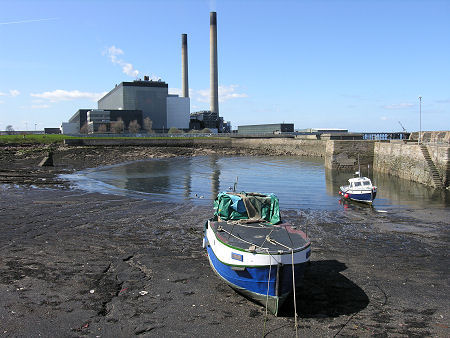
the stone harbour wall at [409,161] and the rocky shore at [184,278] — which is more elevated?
the stone harbour wall at [409,161]

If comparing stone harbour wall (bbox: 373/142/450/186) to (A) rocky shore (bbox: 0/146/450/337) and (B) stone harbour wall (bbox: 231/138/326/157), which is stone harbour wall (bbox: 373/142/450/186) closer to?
(A) rocky shore (bbox: 0/146/450/337)

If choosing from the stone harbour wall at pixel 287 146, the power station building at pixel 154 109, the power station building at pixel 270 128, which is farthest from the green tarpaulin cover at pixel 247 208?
the power station building at pixel 270 128

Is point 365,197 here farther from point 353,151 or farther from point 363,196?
point 353,151

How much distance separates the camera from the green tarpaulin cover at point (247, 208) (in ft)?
42.3

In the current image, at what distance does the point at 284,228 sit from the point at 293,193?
58.8 feet

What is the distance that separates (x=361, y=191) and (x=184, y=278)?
657 inches

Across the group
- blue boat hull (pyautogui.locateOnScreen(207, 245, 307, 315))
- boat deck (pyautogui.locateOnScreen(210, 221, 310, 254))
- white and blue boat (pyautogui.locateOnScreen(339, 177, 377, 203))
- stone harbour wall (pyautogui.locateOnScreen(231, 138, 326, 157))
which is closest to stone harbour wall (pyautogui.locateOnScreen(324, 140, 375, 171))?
white and blue boat (pyautogui.locateOnScreen(339, 177, 377, 203))

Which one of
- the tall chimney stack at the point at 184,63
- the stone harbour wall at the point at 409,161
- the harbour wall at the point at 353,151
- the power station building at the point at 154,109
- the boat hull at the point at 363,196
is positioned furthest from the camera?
the tall chimney stack at the point at 184,63

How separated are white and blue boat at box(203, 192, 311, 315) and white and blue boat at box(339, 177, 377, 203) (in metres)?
14.2

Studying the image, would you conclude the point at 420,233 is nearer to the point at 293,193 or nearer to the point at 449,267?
the point at 449,267

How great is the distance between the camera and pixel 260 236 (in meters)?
11.0

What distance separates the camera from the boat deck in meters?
9.97

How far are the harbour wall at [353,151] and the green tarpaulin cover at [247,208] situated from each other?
24.5 meters

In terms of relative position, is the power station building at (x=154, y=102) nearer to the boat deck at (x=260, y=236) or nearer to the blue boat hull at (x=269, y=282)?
the boat deck at (x=260, y=236)
